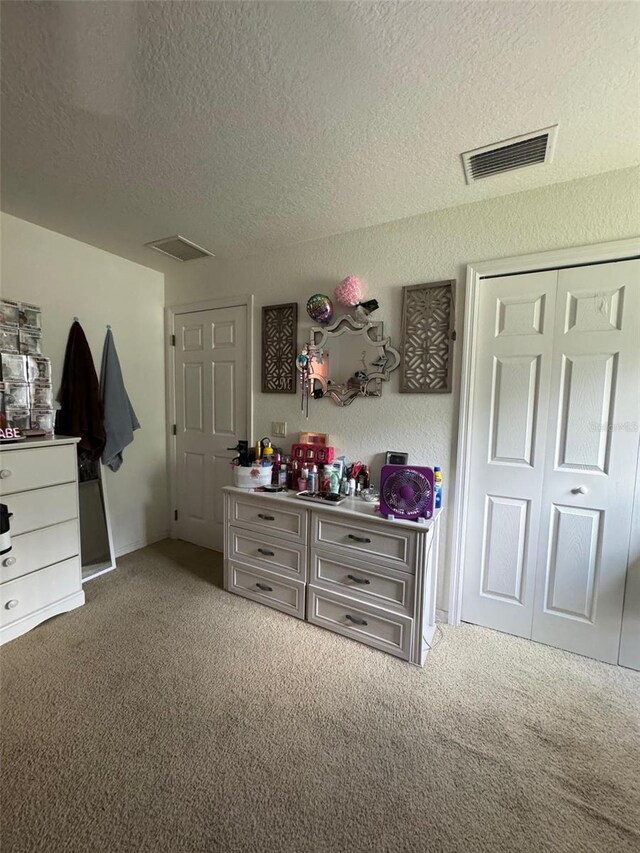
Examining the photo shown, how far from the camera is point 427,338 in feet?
6.79

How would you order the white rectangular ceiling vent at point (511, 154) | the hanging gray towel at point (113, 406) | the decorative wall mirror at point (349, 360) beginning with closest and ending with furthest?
the white rectangular ceiling vent at point (511, 154) < the decorative wall mirror at point (349, 360) < the hanging gray towel at point (113, 406)

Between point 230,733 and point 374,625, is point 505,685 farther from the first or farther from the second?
point 230,733

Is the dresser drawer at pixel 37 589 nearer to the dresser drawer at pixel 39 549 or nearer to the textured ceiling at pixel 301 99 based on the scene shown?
the dresser drawer at pixel 39 549

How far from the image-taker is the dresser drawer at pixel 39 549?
1.85 metres

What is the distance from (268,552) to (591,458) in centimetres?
191

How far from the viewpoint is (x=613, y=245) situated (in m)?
1.66

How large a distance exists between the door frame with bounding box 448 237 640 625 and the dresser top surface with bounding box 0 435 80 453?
238 centimetres

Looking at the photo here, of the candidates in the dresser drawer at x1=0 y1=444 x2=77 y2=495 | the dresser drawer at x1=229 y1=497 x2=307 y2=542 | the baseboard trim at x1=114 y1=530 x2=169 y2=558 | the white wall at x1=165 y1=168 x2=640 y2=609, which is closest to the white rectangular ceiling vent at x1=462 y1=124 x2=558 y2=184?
the white wall at x1=165 y1=168 x2=640 y2=609

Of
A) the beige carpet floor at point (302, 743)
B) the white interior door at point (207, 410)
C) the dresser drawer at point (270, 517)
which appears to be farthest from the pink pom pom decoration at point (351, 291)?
the beige carpet floor at point (302, 743)

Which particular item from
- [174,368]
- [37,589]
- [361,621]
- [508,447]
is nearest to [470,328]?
[508,447]

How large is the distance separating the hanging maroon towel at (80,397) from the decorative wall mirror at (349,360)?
162 cm

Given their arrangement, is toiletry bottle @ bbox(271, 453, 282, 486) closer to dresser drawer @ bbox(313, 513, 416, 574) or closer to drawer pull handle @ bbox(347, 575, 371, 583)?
dresser drawer @ bbox(313, 513, 416, 574)

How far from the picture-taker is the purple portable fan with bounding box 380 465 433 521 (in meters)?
1.78

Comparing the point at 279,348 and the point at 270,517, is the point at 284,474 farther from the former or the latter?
the point at 279,348
